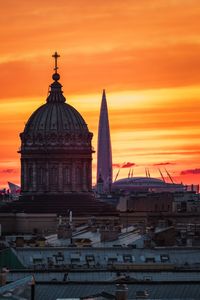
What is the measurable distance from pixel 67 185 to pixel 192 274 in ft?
352

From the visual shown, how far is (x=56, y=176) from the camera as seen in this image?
193125 mm

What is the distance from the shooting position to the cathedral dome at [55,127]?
195m

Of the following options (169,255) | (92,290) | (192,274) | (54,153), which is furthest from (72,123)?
(92,290)

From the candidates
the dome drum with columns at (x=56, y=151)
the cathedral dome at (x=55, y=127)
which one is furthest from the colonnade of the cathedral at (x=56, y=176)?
the cathedral dome at (x=55, y=127)

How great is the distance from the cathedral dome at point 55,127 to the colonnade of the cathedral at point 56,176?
94.8 inches

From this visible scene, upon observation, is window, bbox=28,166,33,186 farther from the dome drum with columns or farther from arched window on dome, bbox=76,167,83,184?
arched window on dome, bbox=76,167,83,184

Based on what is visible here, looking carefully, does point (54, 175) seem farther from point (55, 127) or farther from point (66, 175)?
point (55, 127)

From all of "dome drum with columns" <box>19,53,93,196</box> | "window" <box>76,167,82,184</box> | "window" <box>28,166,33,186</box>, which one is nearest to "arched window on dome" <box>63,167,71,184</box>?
"dome drum with columns" <box>19,53,93,196</box>

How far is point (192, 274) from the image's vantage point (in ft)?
279

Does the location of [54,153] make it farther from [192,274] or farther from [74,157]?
[192,274]

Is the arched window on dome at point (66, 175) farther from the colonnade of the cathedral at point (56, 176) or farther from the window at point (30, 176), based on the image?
the window at point (30, 176)

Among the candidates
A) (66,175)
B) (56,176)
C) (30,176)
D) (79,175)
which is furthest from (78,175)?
(30,176)

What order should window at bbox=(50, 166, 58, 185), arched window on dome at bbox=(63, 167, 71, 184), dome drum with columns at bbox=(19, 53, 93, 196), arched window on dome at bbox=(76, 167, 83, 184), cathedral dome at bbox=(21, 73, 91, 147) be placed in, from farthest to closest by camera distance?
cathedral dome at bbox=(21, 73, 91, 147) < window at bbox=(50, 166, 58, 185) < dome drum with columns at bbox=(19, 53, 93, 196) < arched window on dome at bbox=(63, 167, 71, 184) < arched window on dome at bbox=(76, 167, 83, 184)

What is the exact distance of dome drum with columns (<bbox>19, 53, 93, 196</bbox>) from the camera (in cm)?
19238
